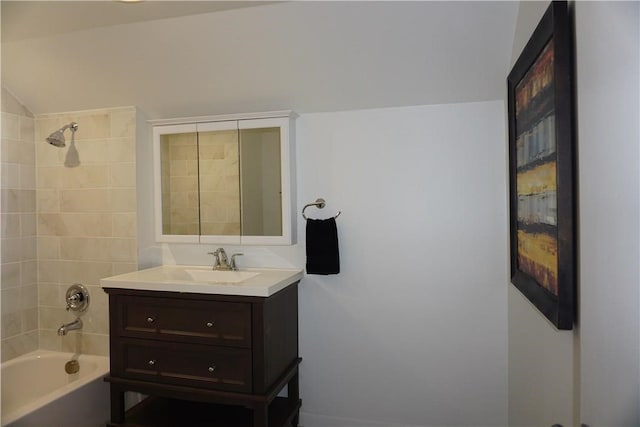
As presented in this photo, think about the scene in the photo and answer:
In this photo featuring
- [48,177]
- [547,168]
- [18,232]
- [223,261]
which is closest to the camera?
[547,168]

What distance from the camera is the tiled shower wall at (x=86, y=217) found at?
271cm

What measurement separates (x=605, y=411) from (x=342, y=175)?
1795 mm

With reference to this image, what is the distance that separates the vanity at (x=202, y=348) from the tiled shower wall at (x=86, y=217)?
53 cm

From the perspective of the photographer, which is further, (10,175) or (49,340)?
(49,340)

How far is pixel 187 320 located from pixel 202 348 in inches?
6.7

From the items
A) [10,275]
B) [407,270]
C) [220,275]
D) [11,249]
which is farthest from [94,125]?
[407,270]

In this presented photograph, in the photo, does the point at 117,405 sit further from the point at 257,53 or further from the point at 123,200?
the point at 257,53

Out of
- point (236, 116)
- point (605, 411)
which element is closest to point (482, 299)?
point (605, 411)

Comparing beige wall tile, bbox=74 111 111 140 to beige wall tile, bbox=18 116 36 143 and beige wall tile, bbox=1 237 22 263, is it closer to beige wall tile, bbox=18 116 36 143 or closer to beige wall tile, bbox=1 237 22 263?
beige wall tile, bbox=18 116 36 143

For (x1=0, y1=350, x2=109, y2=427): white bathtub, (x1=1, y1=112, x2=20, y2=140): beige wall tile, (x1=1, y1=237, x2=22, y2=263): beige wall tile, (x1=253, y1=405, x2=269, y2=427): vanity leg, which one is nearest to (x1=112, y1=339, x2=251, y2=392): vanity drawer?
(x1=253, y1=405, x2=269, y2=427): vanity leg

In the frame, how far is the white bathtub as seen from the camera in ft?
6.98

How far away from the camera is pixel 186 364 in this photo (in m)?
2.19

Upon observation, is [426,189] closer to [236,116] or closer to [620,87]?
[236,116]

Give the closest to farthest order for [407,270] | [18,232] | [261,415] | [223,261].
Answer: [261,415], [407,270], [223,261], [18,232]
